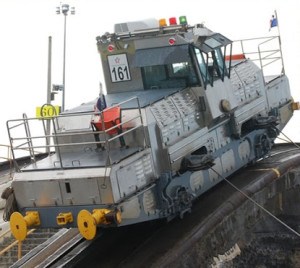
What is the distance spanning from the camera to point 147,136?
12.1 metres

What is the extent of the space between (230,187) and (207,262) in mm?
2527

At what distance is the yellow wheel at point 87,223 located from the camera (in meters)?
10.9

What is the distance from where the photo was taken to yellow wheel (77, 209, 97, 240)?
10867 millimetres

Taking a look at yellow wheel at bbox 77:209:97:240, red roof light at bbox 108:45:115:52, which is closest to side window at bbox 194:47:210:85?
red roof light at bbox 108:45:115:52

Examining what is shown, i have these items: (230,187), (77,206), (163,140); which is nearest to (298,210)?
(230,187)

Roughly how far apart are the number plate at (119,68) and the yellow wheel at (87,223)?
3.80 m

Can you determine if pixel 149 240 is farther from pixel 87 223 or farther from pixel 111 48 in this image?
pixel 111 48

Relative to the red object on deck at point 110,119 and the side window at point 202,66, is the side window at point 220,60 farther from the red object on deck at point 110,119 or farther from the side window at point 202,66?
the red object on deck at point 110,119

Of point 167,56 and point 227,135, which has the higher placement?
point 167,56

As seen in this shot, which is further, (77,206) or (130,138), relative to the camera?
(130,138)

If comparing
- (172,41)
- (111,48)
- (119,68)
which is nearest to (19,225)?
(119,68)

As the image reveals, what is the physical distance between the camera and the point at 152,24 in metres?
14.2

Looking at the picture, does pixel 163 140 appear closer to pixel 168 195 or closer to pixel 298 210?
pixel 168 195

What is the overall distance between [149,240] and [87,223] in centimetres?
175
